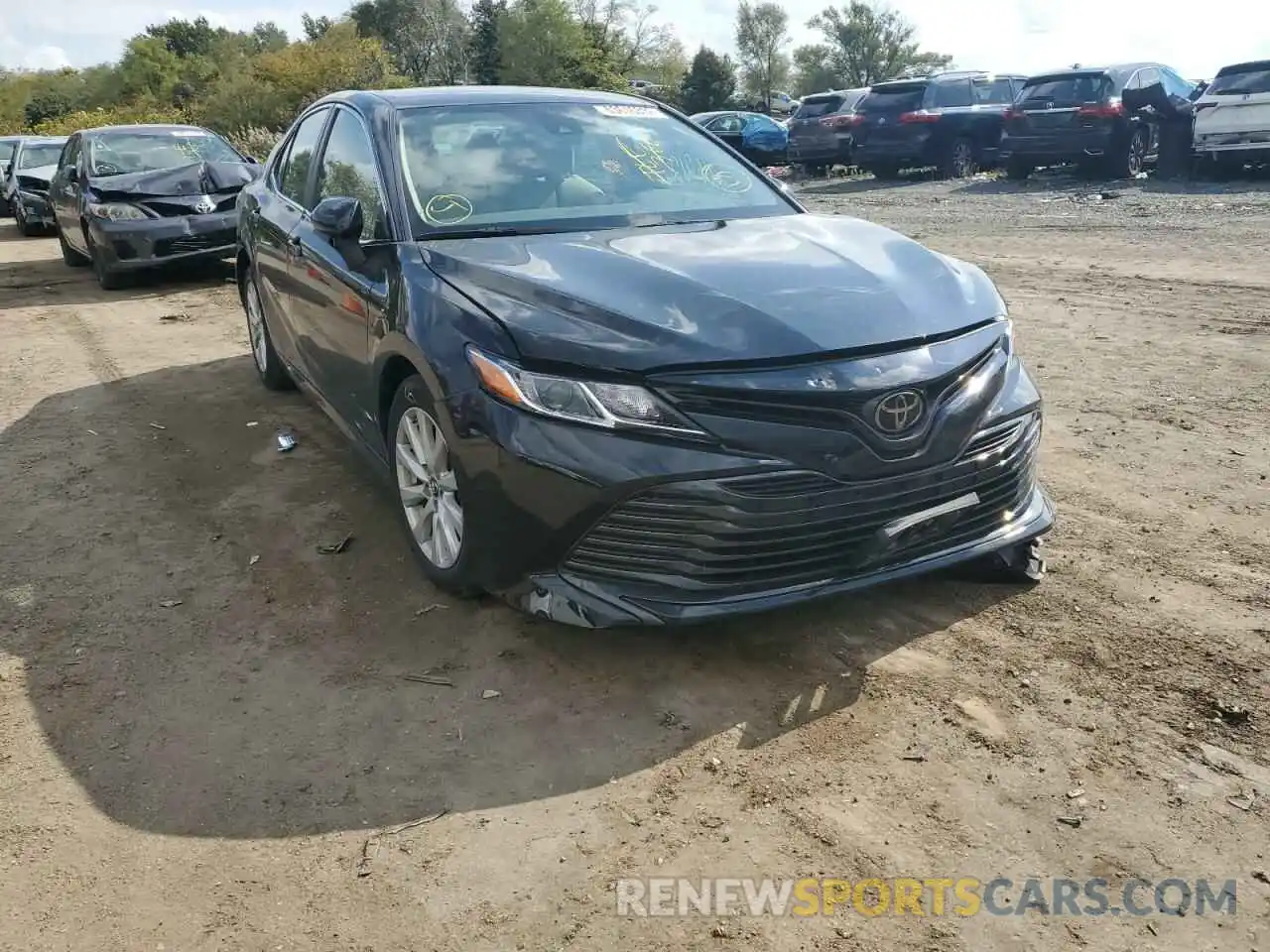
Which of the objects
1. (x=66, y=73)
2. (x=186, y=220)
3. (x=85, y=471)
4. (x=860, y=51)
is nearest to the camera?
(x=85, y=471)

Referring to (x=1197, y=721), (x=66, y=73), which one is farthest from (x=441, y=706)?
(x=66, y=73)

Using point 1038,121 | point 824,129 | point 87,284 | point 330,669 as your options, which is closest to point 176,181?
point 87,284

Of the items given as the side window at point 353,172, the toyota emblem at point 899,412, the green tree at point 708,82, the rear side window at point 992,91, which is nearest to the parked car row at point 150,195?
the side window at point 353,172

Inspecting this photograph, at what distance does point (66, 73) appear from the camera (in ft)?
239

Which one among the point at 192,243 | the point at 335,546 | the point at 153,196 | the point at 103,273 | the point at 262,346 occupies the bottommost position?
the point at 335,546

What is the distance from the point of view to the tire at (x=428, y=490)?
3.42 metres

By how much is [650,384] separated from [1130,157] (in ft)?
53.7

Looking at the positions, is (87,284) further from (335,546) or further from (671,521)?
(671,521)

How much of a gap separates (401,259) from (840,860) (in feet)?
7.86

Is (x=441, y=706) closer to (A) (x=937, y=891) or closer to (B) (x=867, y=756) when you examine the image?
(B) (x=867, y=756)

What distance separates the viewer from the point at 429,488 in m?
3.62

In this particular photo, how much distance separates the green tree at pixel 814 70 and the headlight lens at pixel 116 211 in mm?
79214

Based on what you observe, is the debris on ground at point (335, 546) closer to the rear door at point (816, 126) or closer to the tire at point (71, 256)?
the tire at point (71, 256)

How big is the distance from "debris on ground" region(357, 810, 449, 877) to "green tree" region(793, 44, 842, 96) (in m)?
86.7
